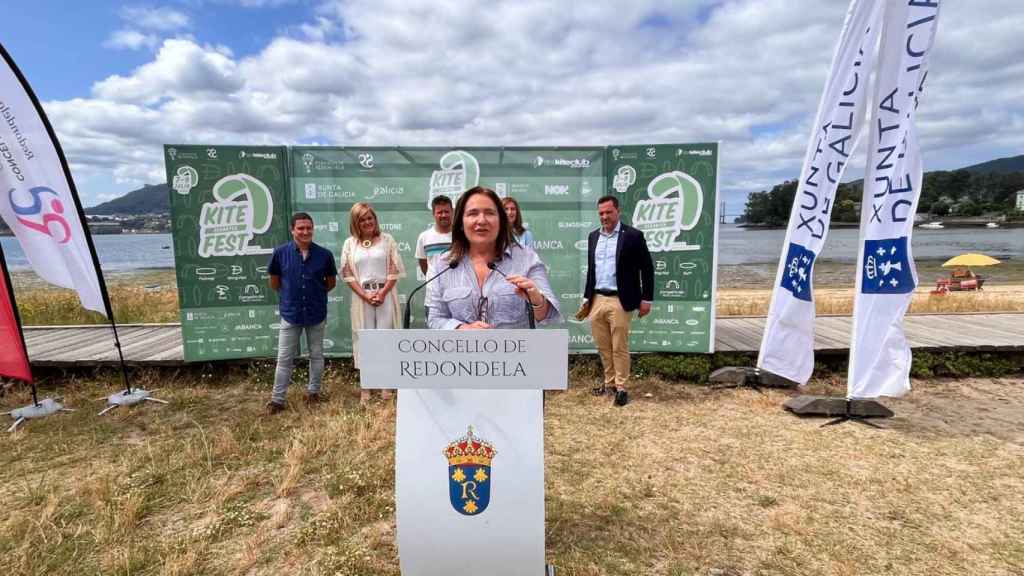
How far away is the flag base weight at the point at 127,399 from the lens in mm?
4738

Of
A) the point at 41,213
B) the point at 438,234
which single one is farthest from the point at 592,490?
the point at 41,213

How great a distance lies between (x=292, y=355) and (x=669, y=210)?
410 cm

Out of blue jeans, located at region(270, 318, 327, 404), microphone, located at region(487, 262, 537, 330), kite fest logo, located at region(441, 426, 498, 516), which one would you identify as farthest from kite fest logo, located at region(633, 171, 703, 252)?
kite fest logo, located at region(441, 426, 498, 516)

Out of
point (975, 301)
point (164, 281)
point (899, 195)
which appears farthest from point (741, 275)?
point (164, 281)

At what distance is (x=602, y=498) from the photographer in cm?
311

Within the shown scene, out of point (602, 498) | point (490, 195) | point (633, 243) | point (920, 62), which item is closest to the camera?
point (490, 195)

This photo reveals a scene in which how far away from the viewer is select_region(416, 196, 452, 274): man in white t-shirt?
452cm

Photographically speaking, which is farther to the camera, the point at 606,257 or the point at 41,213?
the point at 606,257

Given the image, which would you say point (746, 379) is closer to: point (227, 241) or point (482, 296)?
point (482, 296)

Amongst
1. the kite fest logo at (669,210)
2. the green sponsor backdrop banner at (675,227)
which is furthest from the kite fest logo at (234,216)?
the kite fest logo at (669,210)

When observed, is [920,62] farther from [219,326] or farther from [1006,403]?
[219,326]

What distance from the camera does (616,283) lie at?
462cm

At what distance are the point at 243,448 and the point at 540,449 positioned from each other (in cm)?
283

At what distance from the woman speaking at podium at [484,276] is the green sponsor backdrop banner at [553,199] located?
3.22 meters
